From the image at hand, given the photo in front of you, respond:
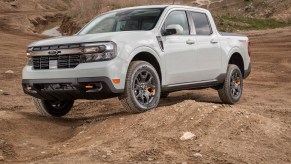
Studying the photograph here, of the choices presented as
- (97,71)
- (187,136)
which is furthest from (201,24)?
(187,136)

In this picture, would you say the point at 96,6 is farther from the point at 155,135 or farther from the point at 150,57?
the point at 155,135

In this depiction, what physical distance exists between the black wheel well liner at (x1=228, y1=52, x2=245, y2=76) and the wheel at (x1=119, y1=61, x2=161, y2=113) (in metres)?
2.98

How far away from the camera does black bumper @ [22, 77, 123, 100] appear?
736 cm

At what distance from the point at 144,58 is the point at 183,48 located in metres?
0.87

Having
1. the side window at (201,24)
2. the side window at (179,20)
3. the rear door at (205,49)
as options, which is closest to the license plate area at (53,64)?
→ the side window at (179,20)

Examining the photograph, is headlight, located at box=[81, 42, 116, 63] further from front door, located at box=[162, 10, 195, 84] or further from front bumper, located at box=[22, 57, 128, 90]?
front door, located at box=[162, 10, 195, 84]

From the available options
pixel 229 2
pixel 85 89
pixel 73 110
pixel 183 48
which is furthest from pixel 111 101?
pixel 229 2

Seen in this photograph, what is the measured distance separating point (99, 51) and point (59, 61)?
0.69 meters

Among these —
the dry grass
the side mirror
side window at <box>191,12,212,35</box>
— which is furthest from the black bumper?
the dry grass

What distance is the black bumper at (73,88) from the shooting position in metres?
7.36

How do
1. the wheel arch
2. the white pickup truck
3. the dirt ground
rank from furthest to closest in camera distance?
the wheel arch < the white pickup truck < the dirt ground

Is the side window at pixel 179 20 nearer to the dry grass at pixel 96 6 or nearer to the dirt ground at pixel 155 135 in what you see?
the dirt ground at pixel 155 135

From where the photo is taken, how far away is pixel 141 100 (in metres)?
7.88

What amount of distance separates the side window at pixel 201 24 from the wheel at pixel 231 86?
95cm
